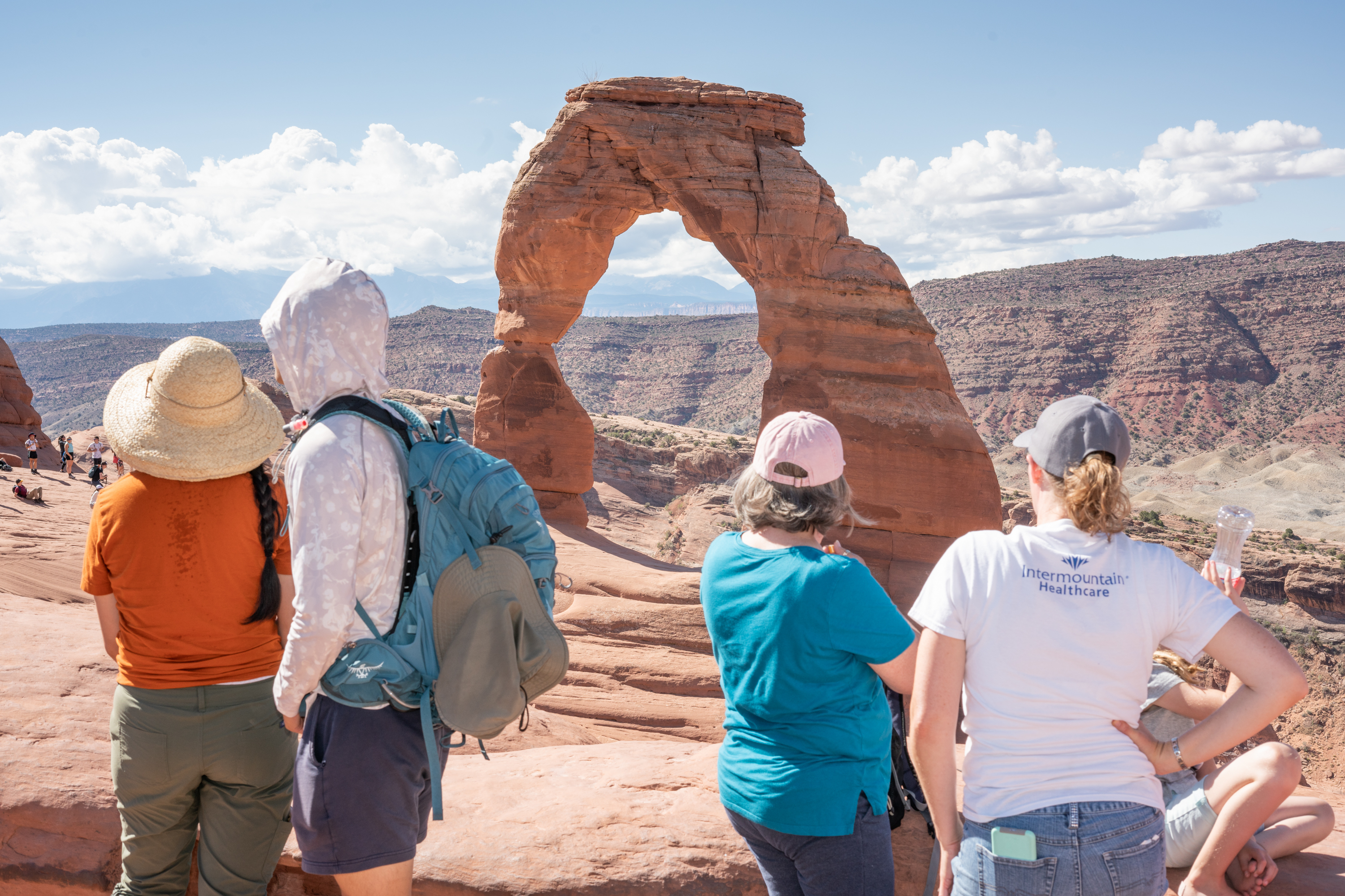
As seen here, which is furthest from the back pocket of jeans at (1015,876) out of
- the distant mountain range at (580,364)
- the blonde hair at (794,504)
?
the distant mountain range at (580,364)

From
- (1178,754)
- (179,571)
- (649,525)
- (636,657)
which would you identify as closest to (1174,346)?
(649,525)

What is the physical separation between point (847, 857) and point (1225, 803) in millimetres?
1350

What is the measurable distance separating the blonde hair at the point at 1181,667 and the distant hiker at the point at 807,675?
101 cm

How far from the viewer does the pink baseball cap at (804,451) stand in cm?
228

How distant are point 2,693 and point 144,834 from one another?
84.6 inches

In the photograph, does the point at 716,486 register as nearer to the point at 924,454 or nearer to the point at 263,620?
the point at 924,454

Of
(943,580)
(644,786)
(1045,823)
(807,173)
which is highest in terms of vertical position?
(807,173)

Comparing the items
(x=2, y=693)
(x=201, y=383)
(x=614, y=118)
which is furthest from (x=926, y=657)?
(x=614, y=118)

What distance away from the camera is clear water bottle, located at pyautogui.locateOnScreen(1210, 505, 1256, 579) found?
263 centimetres

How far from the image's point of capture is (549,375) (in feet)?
50.6

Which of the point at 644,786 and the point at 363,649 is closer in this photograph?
the point at 363,649

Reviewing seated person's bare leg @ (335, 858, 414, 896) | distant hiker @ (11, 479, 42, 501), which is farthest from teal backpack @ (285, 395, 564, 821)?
distant hiker @ (11, 479, 42, 501)

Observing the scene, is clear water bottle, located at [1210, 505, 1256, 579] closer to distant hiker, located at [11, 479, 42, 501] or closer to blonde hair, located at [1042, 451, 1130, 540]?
→ blonde hair, located at [1042, 451, 1130, 540]

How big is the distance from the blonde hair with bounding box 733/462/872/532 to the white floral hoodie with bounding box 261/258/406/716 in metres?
0.96
